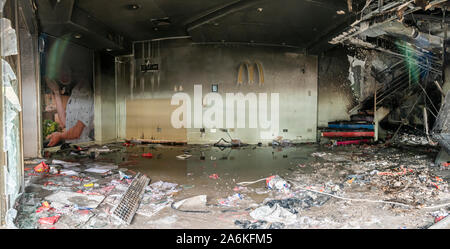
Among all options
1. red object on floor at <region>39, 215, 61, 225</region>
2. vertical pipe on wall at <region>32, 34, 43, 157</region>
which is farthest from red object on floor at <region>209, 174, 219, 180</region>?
vertical pipe on wall at <region>32, 34, 43, 157</region>

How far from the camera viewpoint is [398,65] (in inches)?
387

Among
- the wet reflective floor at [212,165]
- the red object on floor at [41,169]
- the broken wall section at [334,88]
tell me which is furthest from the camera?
the broken wall section at [334,88]

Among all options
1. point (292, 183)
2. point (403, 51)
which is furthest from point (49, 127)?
point (403, 51)

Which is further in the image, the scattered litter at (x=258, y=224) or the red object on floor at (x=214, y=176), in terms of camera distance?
the red object on floor at (x=214, y=176)

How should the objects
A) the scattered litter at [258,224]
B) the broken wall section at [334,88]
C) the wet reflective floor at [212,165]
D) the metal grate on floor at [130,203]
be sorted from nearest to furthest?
the scattered litter at [258,224] → the metal grate on floor at [130,203] → the wet reflective floor at [212,165] → the broken wall section at [334,88]

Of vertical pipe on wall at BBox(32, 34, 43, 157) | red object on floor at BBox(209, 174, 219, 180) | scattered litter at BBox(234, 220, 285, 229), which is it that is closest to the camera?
scattered litter at BBox(234, 220, 285, 229)

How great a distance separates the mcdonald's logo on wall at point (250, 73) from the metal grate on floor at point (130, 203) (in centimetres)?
608

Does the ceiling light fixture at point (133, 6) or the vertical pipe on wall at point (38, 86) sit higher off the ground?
the ceiling light fixture at point (133, 6)

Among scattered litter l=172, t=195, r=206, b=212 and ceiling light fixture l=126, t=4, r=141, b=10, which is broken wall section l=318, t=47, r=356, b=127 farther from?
scattered litter l=172, t=195, r=206, b=212

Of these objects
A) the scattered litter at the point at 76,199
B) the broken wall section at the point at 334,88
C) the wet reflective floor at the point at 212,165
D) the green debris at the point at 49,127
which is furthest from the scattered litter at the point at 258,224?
the broken wall section at the point at 334,88

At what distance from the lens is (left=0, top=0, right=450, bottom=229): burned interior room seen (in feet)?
10.3

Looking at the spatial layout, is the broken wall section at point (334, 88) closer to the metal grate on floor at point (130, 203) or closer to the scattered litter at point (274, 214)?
the scattered litter at point (274, 214)

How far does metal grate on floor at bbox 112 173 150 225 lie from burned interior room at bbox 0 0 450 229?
0.09 ft
